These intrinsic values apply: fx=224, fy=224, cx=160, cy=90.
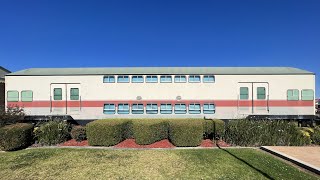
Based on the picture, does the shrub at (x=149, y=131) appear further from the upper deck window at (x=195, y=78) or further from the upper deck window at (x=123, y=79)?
the upper deck window at (x=195, y=78)

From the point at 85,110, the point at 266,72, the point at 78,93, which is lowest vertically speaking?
the point at 85,110

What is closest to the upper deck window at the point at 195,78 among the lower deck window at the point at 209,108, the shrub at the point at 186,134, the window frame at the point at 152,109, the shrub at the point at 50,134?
the lower deck window at the point at 209,108

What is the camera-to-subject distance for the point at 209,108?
18.3 m

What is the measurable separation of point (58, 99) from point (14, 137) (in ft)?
25.9

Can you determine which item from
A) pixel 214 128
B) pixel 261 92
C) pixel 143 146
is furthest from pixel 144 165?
pixel 261 92

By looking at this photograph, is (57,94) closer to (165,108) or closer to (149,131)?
(165,108)

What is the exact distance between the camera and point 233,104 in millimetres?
18156

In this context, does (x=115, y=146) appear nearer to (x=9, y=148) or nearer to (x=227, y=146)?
(x=9, y=148)

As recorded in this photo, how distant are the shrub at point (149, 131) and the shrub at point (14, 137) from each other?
5.60 m

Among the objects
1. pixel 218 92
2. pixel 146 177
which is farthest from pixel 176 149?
pixel 218 92

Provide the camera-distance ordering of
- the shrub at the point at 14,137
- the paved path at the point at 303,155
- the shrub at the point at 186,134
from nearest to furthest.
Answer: the paved path at the point at 303,155 < the shrub at the point at 14,137 < the shrub at the point at 186,134

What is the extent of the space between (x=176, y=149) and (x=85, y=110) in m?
10.2

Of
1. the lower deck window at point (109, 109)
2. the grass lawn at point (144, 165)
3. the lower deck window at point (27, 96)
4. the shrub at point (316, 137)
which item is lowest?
the grass lawn at point (144, 165)

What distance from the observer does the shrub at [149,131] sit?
12.1 meters
